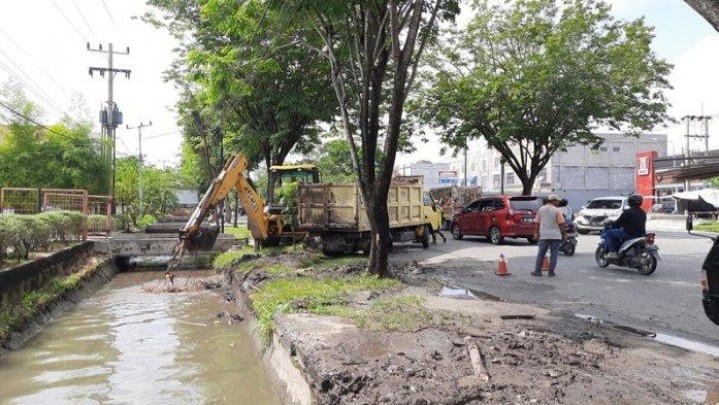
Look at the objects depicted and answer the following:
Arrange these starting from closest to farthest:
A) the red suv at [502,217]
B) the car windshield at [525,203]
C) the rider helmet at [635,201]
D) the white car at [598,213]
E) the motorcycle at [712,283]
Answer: the motorcycle at [712,283], the rider helmet at [635,201], the red suv at [502,217], the car windshield at [525,203], the white car at [598,213]

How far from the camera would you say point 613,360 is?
5590 millimetres

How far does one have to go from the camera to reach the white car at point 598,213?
25.2m

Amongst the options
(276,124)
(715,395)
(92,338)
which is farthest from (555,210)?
(276,124)

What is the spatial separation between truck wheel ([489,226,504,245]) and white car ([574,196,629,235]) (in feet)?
23.1

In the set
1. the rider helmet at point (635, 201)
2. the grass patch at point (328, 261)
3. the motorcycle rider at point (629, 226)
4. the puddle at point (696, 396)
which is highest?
the rider helmet at point (635, 201)

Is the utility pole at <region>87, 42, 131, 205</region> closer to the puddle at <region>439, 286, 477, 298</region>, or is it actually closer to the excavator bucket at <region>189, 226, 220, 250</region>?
the excavator bucket at <region>189, 226, 220, 250</region>

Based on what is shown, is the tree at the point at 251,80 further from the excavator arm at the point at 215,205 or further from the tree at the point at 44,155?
the tree at the point at 44,155

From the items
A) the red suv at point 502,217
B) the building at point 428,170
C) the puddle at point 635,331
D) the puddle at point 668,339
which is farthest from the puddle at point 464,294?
the building at point 428,170

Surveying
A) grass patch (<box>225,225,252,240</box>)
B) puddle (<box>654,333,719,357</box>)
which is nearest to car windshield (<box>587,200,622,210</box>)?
grass patch (<box>225,225,252,240</box>)

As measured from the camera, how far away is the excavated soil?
4551mm

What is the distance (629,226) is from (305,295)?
24.7 feet

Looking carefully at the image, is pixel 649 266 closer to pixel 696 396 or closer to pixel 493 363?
pixel 696 396

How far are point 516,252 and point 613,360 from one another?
1155cm

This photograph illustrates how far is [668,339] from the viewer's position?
6.89 m
